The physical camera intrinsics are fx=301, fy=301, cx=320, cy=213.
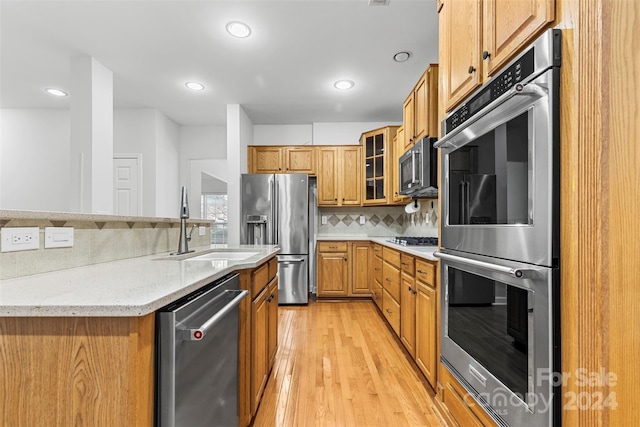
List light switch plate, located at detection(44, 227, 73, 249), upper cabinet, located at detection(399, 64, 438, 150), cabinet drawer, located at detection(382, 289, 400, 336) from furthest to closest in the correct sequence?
cabinet drawer, located at detection(382, 289, 400, 336), upper cabinet, located at detection(399, 64, 438, 150), light switch plate, located at detection(44, 227, 73, 249)

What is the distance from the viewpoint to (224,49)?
9.06 feet

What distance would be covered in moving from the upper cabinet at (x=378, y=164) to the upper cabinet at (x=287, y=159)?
80 centimetres

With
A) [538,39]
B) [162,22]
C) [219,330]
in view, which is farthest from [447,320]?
[162,22]

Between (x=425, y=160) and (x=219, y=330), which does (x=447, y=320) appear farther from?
(x=425, y=160)

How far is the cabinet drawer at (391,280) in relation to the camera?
2.71m

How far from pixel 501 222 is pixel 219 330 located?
1.14m

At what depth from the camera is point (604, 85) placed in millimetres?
776

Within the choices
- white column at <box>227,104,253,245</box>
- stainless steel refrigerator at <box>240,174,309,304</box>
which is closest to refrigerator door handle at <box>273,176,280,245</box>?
stainless steel refrigerator at <box>240,174,309,304</box>

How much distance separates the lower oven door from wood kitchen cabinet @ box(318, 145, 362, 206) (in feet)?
9.85

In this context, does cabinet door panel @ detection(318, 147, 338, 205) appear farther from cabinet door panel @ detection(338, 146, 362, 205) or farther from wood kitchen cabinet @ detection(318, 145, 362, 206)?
cabinet door panel @ detection(338, 146, 362, 205)

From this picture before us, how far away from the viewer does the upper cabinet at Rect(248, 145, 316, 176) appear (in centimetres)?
451

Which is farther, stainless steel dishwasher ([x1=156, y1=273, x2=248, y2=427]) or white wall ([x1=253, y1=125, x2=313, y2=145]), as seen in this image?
white wall ([x1=253, y1=125, x2=313, y2=145])

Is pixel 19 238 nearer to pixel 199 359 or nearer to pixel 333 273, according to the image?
pixel 199 359

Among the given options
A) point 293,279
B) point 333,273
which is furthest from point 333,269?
point 293,279
